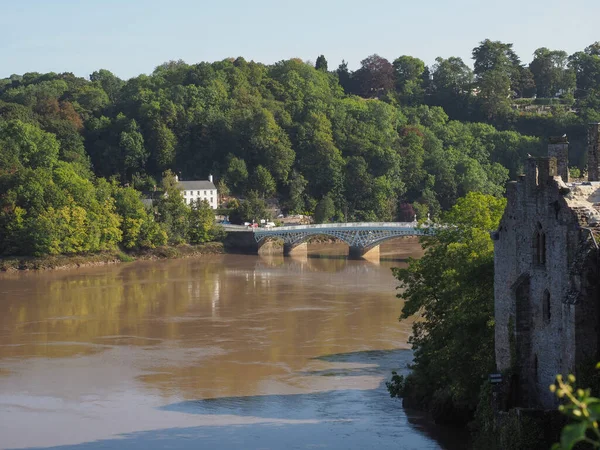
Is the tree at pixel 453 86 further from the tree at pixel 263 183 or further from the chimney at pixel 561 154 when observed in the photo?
the chimney at pixel 561 154

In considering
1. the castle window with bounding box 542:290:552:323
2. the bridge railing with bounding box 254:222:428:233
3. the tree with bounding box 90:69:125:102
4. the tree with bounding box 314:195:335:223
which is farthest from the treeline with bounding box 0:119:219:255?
the castle window with bounding box 542:290:552:323

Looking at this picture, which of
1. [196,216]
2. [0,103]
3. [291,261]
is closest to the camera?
[291,261]

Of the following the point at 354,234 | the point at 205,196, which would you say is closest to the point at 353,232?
the point at 354,234

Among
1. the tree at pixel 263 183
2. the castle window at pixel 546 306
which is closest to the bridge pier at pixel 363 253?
the tree at pixel 263 183

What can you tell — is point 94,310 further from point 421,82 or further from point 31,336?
point 421,82

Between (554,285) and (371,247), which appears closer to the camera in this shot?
(554,285)

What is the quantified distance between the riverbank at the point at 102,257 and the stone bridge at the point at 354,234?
5107 mm

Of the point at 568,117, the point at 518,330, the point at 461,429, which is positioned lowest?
the point at 461,429

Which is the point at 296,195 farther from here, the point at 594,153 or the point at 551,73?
the point at 594,153

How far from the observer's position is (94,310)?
5866cm

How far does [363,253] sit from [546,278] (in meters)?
58.0

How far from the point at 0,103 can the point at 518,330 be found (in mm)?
100461

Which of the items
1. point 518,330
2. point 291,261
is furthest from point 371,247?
point 518,330

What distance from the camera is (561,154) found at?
89.4 feet
